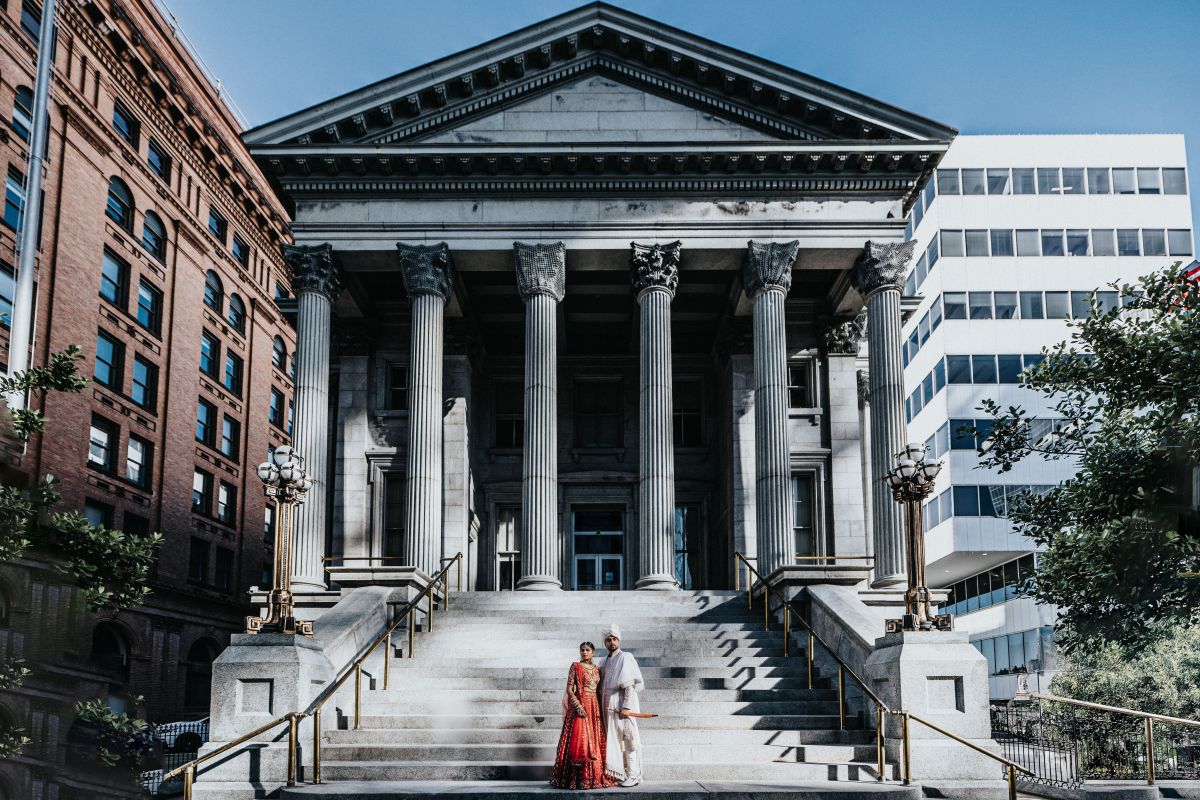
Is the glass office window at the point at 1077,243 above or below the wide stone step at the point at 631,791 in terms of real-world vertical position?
above

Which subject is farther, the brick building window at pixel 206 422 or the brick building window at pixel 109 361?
the brick building window at pixel 206 422

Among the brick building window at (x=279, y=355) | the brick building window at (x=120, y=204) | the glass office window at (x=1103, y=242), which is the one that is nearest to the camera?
the brick building window at (x=120, y=204)

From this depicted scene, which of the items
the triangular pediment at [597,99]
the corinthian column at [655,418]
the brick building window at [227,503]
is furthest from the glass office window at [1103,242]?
the brick building window at [227,503]

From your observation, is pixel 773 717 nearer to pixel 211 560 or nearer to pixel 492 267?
pixel 492 267

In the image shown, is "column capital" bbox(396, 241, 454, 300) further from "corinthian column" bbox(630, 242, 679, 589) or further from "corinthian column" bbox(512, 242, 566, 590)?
"corinthian column" bbox(630, 242, 679, 589)

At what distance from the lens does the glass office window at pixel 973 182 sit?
62.8 meters

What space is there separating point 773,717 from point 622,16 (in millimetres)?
19584

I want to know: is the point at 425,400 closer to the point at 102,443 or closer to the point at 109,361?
the point at 102,443

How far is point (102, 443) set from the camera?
43.9 metres

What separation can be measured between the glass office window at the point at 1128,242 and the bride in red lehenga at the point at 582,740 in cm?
5343

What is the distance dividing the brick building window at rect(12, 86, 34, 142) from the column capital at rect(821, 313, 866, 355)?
83.8 ft

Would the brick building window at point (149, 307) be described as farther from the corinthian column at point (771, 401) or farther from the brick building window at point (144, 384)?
the corinthian column at point (771, 401)

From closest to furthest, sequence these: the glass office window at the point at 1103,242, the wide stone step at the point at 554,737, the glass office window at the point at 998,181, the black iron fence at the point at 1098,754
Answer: the wide stone step at the point at 554,737 < the black iron fence at the point at 1098,754 < the glass office window at the point at 1103,242 < the glass office window at the point at 998,181

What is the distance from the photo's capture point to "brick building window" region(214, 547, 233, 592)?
176 ft
